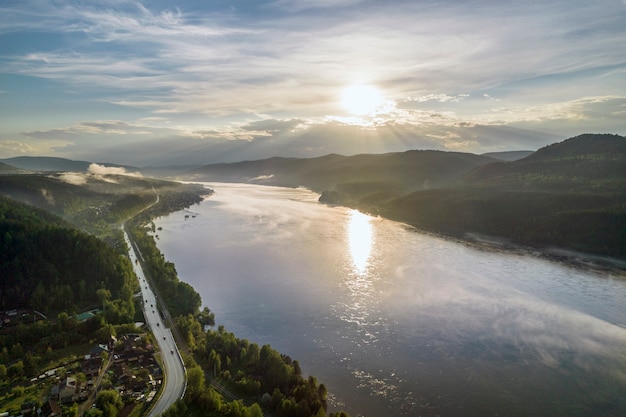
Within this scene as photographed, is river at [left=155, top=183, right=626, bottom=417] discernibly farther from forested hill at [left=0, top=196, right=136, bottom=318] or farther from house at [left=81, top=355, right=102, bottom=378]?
house at [left=81, top=355, right=102, bottom=378]

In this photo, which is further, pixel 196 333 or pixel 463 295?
pixel 463 295

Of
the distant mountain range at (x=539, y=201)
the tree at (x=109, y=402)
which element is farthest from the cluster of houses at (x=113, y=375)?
the distant mountain range at (x=539, y=201)

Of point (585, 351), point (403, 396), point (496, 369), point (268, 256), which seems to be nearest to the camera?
point (403, 396)

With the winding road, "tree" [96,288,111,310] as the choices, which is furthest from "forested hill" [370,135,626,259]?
"tree" [96,288,111,310]

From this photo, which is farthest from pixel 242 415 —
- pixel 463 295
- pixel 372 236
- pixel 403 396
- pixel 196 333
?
pixel 372 236

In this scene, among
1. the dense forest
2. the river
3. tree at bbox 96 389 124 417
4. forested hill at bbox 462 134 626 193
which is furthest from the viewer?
forested hill at bbox 462 134 626 193

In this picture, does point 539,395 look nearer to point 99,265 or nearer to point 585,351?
point 585,351

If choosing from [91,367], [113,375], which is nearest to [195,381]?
[113,375]
